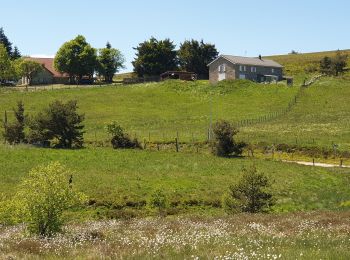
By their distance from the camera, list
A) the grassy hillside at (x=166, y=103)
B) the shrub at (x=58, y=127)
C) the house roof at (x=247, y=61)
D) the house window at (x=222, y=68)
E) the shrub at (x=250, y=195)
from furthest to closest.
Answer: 1. the house window at (x=222, y=68)
2. the house roof at (x=247, y=61)
3. the grassy hillside at (x=166, y=103)
4. the shrub at (x=58, y=127)
5. the shrub at (x=250, y=195)

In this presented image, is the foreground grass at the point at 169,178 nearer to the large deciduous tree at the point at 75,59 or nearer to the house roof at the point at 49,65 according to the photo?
the large deciduous tree at the point at 75,59

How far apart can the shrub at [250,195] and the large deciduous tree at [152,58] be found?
355 feet

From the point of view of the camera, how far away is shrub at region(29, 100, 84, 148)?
6322 centimetres

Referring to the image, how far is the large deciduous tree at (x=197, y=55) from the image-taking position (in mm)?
140250

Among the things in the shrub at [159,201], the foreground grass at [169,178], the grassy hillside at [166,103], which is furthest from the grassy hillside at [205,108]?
the shrub at [159,201]

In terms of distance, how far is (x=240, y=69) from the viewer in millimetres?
120000

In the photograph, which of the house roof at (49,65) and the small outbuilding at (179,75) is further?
the house roof at (49,65)

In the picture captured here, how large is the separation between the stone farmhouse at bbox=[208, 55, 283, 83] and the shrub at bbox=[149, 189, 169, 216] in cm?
8648

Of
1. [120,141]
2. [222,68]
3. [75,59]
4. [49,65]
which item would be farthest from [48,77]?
[120,141]

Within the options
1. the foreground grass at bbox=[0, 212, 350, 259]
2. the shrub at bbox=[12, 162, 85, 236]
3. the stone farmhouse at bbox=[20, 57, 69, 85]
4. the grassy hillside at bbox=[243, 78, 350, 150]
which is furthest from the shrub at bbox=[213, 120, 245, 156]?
the stone farmhouse at bbox=[20, 57, 69, 85]

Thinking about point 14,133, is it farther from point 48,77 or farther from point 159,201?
point 48,77

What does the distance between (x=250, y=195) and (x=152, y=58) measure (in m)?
110

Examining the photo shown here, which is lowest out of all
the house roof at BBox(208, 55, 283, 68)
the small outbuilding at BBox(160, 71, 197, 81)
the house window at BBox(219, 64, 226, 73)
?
the small outbuilding at BBox(160, 71, 197, 81)

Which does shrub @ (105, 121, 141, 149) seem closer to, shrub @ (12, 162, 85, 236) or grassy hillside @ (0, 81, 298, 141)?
grassy hillside @ (0, 81, 298, 141)
